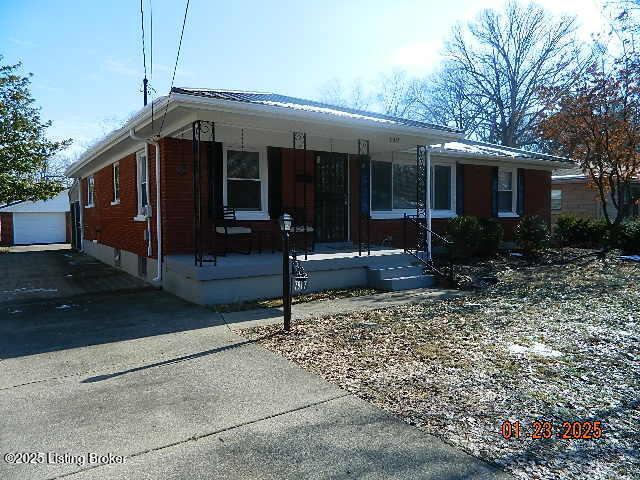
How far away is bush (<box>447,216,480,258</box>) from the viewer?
38.8ft

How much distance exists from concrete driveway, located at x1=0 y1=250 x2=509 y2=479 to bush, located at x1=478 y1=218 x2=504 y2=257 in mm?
8424

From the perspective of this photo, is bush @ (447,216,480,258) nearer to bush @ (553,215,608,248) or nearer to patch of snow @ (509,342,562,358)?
bush @ (553,215,608,248)

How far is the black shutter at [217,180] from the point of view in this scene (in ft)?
29.9

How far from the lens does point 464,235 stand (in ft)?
38.8

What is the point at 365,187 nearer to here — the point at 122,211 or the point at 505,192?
the point at 505,192

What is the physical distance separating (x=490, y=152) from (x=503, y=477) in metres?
12.5

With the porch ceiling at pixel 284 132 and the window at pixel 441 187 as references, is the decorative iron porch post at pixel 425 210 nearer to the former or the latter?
the porch ceiling at pixel 284 132

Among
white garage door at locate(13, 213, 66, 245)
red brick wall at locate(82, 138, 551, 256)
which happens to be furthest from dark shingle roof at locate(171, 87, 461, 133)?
white garage door at locate(13, 213, 66, 245)

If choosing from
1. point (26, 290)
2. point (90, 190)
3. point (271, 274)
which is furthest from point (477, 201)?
point (90, 190)

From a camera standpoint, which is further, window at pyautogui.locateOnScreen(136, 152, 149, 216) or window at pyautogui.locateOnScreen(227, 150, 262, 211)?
window at pyautogui.locateOnScreen(136, 152, 149, 216)

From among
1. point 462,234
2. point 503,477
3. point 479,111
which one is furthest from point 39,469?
point 479,111

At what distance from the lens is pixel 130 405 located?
3600 mm

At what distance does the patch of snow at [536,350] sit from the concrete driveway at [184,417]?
82.6 inches

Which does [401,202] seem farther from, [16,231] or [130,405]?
[16,231]
